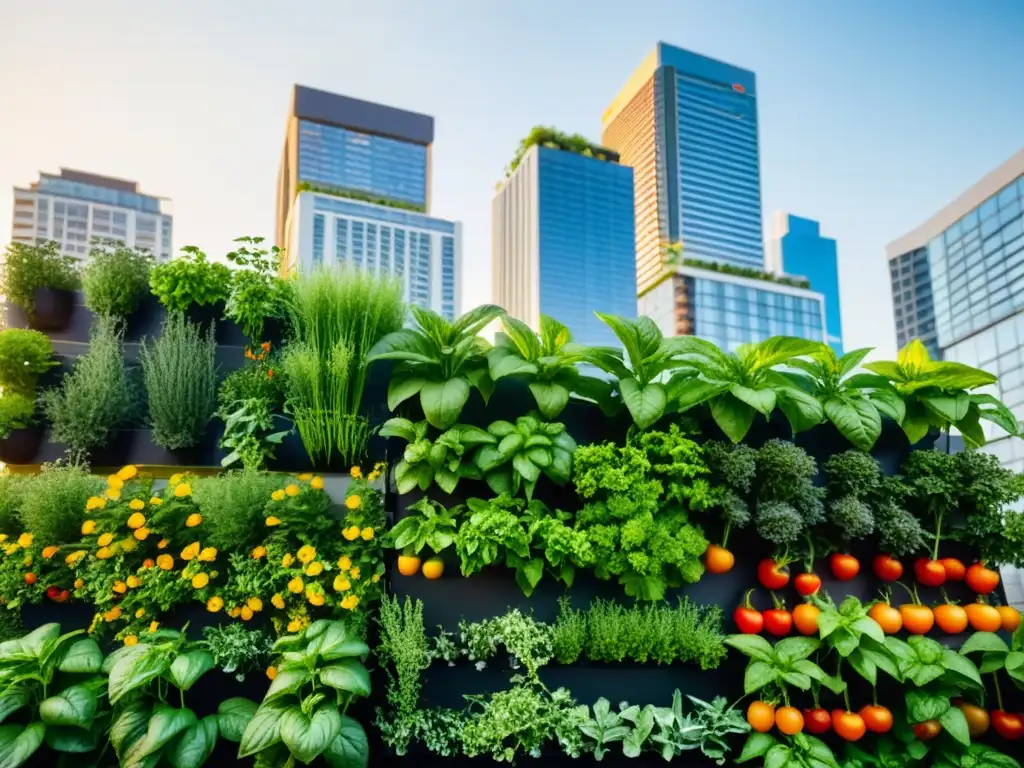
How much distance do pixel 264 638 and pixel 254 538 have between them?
368 millimetres

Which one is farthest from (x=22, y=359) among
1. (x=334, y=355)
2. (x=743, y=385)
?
(x=743, y=385)

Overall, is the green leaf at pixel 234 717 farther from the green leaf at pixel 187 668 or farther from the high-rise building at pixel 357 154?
the high-rise building at pixel 357 154

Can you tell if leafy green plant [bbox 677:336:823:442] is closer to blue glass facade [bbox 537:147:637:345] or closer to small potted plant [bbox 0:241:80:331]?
small potted plant [bbox 0:241:80:331]

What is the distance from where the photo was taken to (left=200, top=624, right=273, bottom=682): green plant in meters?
2.36

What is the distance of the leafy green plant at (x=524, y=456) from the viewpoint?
8.02 feet

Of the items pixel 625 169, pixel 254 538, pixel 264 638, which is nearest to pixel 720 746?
pixel 264 638

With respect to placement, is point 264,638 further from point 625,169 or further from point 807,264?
point 807,264

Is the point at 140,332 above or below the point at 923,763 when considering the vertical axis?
above

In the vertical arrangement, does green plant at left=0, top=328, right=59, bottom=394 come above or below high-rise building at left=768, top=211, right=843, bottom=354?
below

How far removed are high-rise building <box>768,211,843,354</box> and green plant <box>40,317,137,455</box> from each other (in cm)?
12012

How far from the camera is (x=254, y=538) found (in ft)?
8.45

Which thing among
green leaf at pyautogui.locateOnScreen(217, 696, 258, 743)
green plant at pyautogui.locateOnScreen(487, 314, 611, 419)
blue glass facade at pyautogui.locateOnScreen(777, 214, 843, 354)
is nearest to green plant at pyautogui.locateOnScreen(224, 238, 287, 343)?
green plant at pyautogui.locateOnScreen(487, 314, 611, 419)

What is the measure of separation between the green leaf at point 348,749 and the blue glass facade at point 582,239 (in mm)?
70673

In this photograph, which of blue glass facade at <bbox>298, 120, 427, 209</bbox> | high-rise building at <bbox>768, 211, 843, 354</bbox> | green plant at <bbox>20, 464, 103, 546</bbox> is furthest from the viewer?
high-rise building at <bbox>768, 211, 843, 354</bbox>
